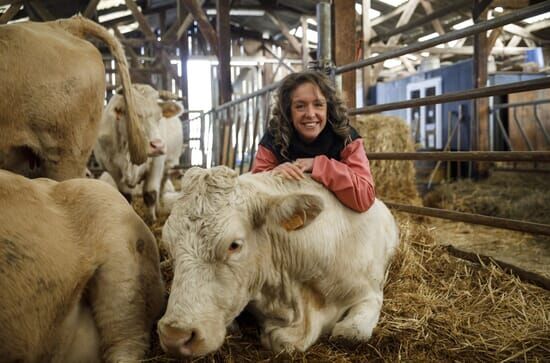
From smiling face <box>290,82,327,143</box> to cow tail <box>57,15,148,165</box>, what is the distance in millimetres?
1101

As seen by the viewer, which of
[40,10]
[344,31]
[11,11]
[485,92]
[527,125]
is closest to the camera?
[485,92]

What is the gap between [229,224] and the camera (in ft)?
5.97

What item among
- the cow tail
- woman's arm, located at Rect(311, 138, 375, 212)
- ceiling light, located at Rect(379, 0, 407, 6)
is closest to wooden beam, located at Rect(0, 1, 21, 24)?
the cow tail

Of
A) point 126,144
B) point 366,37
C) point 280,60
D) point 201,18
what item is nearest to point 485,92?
point 126,144

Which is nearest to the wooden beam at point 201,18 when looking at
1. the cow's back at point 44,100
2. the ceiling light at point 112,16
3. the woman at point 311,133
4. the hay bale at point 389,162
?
the hay bale at point 389,162

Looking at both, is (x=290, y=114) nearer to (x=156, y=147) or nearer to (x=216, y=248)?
(x=216, y=248)

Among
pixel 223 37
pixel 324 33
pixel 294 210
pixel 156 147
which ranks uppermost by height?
pixel 223 37

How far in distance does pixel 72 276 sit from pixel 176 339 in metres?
0.45

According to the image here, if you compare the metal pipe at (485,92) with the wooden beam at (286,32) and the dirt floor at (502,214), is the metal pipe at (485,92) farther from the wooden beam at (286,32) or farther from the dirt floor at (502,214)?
the wooden beam at (286,32)

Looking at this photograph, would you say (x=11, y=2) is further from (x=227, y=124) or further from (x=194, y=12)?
(x=227, y=124)

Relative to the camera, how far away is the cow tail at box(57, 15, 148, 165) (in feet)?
10.1

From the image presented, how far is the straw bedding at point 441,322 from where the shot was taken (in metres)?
2.01

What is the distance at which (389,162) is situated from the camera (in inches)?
258

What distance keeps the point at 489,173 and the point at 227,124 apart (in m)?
5.04
